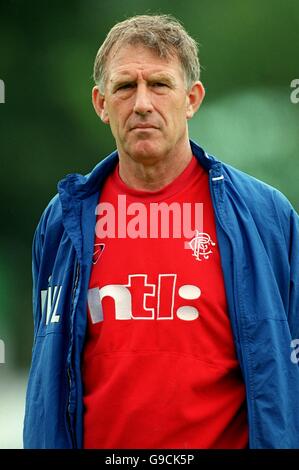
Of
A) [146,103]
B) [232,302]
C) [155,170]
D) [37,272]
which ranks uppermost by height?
[146,103]

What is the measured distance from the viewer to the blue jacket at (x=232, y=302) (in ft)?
7.98

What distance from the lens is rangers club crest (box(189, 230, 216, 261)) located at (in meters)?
2.60

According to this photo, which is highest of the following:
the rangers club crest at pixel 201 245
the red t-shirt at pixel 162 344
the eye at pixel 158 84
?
the eye at pixel 158 84

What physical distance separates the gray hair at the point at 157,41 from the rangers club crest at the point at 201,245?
495 millimetres

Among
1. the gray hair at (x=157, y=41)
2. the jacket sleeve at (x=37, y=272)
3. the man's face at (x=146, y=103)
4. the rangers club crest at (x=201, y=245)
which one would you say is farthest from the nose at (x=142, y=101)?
the jacket sleeve at (x=37, y=272)

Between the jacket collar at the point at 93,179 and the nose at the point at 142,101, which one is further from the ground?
the nose at the point at 142,101

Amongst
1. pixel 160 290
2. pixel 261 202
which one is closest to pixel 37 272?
pixel 160 290

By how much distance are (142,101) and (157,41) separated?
210 mm

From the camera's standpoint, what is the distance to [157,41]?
8.96 feet

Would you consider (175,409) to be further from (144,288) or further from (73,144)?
(73,144)

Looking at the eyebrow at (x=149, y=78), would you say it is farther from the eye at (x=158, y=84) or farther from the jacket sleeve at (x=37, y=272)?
the jacket sleeve at (x=37, y=272)

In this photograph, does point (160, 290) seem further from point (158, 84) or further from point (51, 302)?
point (158, 84)

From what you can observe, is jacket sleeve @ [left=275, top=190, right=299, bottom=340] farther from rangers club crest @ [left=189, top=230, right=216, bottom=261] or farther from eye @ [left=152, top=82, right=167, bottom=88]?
eye @ [left=152, top=82, right=167, bottom=88]
